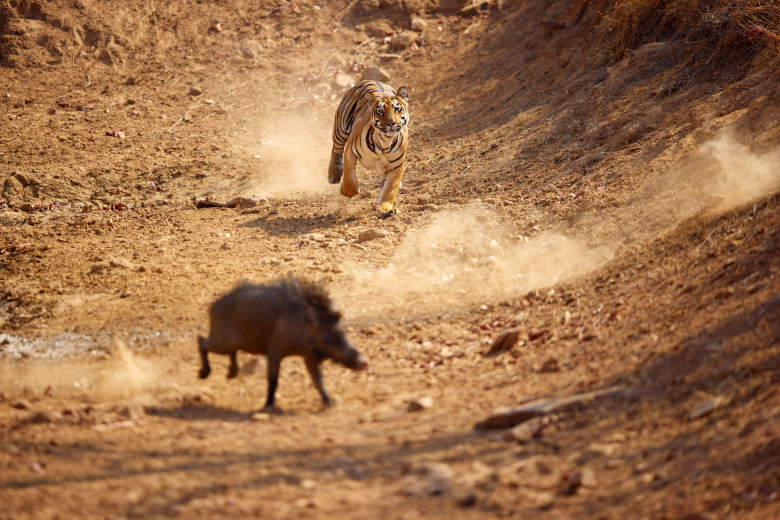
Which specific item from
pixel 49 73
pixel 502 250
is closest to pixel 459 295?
pixel 502 250

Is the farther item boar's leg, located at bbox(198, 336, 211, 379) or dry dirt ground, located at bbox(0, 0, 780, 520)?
boar's leg, located at bbox(198, 336, 211, 379)

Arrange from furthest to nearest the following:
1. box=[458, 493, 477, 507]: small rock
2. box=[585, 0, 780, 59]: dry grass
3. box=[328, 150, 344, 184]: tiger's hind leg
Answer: box=[328, 150, 344, 184]: tiger's hind leg, box=[585, 0, 780, 59]: dry grass, box=[458, 493, 477, 507]: small rock

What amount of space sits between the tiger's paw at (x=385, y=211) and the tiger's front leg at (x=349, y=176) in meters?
0.83

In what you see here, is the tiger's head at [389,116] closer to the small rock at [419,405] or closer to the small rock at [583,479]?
the small rock at [419,405]

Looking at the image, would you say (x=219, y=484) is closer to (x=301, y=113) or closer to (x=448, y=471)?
(x=448, y=471)

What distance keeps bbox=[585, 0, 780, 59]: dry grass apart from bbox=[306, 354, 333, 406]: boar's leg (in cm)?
686

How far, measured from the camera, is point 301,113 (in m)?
15.2

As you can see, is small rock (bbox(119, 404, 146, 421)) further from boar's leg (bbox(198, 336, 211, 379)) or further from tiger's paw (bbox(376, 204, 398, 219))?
tiger's paw (bbox(376, 204, 398, 219))

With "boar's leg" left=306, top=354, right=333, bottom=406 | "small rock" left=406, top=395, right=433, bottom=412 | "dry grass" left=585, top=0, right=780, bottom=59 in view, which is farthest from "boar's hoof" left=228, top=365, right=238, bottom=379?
"dry grass" left=585, top=0, right=780, bottom=59

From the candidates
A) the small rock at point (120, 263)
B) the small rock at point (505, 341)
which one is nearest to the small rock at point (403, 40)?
the small rock at point (120, 263)

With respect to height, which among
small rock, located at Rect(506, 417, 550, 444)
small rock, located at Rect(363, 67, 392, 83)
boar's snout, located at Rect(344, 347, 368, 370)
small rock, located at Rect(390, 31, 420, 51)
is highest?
small rock, located at Rect(390, 31, 420, 51)

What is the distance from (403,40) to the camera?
55.3ft

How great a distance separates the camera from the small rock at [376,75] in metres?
15.6

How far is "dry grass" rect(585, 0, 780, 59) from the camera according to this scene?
31.1 feet
